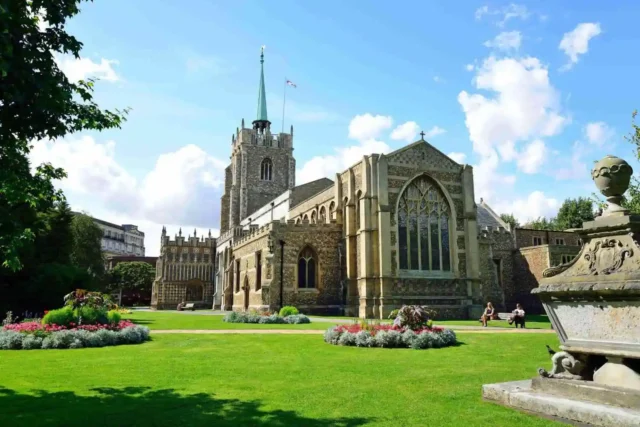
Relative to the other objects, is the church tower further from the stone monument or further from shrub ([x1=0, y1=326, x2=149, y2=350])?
the stone monument

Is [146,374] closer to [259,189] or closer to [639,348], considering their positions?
[639,348]

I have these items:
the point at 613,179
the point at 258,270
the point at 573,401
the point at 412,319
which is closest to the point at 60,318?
the point at 412,319

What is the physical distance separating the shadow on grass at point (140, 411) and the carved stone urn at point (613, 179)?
4.56 metres

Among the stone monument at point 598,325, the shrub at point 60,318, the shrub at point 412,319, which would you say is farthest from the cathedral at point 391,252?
the stone monument at point 598,325

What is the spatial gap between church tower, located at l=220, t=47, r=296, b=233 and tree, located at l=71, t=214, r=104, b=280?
76.4 feet

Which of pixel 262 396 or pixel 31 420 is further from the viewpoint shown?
pixel 262 396

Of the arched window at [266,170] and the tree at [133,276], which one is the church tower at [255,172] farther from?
the tree at [133,276]

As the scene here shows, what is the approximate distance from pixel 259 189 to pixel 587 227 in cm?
7106

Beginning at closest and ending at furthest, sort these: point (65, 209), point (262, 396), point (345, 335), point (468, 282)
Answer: point (262, 396) → point (345, 335) → point (65, 209) → point (468, 282)

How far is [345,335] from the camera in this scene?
52.2 feet

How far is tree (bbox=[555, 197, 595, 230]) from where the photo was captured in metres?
62.7

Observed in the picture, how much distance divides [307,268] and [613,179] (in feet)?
107

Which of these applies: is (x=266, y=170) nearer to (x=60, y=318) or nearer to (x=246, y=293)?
(x=246, y=293)

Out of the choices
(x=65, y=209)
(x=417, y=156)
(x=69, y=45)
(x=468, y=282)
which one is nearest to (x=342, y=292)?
(x=468, y=282)
